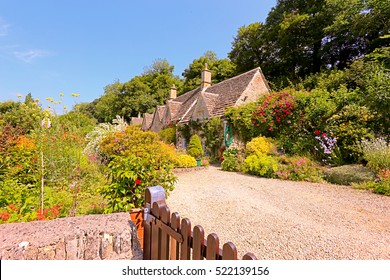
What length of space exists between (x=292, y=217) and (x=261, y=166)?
15.6 ft

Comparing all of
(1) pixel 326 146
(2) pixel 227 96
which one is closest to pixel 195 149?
(2) pixel 227 96

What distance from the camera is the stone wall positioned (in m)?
1.87

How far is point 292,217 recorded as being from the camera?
4.71 meters

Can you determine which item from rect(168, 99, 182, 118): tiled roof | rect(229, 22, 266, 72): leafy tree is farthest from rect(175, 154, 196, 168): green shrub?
rect(229, 22, 266, 72): leafy tree

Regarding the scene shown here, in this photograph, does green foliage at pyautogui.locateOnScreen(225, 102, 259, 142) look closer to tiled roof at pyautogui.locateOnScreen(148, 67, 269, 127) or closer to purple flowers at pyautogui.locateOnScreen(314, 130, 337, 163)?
tiled roof at pyautogui.locateOnScreen(148, 67, 269, 127)

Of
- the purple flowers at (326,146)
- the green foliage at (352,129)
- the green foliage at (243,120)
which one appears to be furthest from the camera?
the green foliage at (243,120)

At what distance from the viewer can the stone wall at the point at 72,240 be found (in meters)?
1.87

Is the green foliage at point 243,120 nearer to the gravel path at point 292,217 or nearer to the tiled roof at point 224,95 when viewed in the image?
the tiled roof at point 224,95

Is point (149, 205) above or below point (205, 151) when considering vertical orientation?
above

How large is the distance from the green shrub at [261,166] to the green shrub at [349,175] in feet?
6.56

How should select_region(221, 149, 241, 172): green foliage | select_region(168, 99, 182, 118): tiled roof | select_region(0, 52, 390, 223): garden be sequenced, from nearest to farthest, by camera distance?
1. select_region(0, 52, 390, 223): garden
2. select_region(221, 149, 241, 172): green foliage
3. select_region(168, 99, 182, 118): tiled roof

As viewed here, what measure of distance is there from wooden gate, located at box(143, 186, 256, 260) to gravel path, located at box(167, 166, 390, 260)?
184cm

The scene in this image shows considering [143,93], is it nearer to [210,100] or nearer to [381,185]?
[210,100]

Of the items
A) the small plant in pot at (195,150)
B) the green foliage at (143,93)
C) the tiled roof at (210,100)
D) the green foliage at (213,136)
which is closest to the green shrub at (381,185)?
the green foliage at (213,136)
